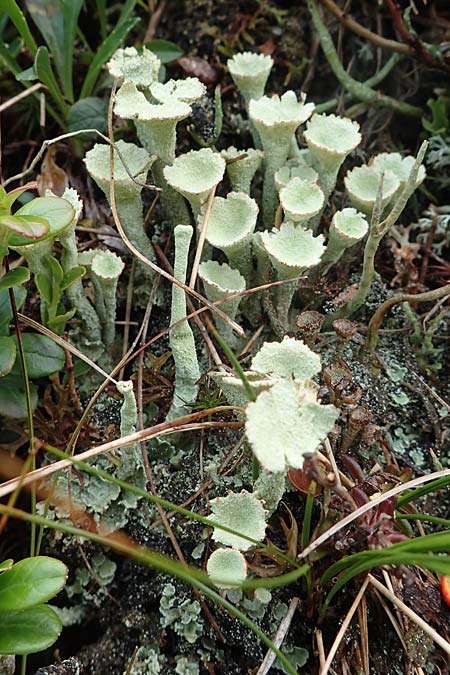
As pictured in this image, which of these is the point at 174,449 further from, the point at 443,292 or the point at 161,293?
the point at 443,292

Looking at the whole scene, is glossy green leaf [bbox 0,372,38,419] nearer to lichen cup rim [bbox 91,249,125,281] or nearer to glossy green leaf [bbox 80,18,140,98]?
lichen cup rim [bbox 91,249,125,281]

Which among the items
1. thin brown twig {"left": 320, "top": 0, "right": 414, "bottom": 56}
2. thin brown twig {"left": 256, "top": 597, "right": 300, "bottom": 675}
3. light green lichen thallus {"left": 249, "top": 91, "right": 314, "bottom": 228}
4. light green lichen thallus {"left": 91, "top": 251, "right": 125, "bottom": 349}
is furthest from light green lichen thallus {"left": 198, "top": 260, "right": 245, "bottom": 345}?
thin brown twig {"left": 320, "top": 0, "right": 414, "bottom": 56}

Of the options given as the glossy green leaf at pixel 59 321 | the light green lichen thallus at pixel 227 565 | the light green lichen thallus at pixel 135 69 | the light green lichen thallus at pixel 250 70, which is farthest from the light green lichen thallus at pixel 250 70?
the light green lichen thallus at pixel 227 565

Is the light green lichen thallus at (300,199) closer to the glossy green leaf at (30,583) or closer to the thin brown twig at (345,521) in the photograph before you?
the thin brown twig at (345,521)

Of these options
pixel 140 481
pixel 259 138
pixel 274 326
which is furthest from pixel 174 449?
pixel 259 138

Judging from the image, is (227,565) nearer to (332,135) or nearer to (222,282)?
(222,282)

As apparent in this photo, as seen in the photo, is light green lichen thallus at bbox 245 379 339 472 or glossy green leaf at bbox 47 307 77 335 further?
glossy green leaf at bbox 47 307 77 335

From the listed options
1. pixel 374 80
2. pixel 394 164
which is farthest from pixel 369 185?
pixel 374 80

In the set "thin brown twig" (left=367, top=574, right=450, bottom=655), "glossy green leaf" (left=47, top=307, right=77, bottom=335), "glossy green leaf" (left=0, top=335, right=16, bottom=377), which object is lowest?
"thin brown twig" (left=367, top=574, right=450, bottom=655)
